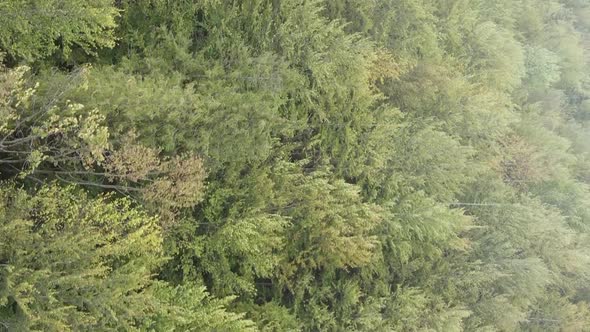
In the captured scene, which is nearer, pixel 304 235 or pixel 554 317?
pixel 304 235

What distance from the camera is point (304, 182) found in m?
9.54

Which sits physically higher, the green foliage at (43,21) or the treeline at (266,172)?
the green foliage at (43,21)


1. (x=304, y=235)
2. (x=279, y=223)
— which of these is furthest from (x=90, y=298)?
(x=304, y=235)

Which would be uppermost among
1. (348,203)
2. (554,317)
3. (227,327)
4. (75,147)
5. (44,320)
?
(75,147)

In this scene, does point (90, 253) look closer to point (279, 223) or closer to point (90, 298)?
point (90, 298)

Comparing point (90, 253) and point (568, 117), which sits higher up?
point (90, 253)

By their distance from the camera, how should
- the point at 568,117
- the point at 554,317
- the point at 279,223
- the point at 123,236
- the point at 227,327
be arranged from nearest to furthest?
the point at 123,236 → the point at 227,327 → the point at 279,223 → the point at 554,317 → the point at 568,117

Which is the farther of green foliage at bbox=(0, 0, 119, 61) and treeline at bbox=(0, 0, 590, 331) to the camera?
treeline at bbox=(0, 0, 590, 331)

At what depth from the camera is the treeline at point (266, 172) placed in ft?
21.5

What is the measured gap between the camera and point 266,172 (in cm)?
905

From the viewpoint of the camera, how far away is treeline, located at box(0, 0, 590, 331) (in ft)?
21.5

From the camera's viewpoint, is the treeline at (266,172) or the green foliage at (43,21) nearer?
the green foliage at (43,21)

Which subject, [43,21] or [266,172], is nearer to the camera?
[43,21]

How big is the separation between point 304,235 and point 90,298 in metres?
4.44
